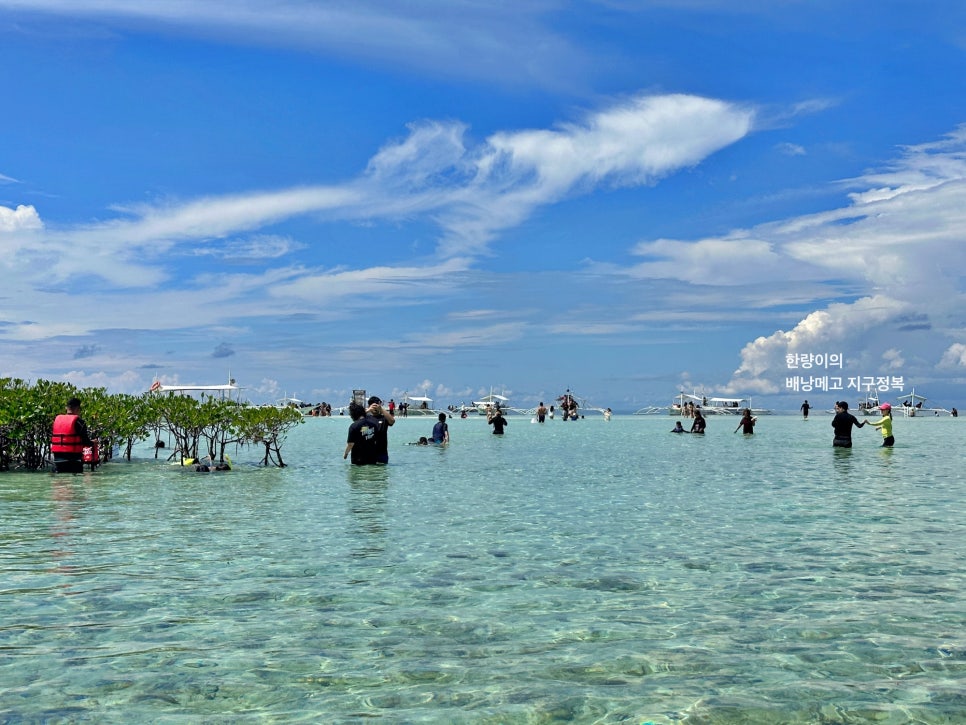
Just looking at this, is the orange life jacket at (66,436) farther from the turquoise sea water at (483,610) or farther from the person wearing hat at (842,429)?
the person wearing hat at (842,429)

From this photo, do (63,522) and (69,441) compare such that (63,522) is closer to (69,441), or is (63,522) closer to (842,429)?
(69,441)

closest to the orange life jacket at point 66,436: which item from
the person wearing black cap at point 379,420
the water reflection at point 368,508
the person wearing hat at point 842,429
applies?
the water reflection at point 368,508

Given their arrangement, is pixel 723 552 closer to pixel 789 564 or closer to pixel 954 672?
pixel 789 564

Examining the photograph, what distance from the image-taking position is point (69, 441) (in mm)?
25469

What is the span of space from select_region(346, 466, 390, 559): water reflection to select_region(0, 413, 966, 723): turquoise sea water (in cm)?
14

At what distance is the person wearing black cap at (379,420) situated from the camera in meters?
26.2

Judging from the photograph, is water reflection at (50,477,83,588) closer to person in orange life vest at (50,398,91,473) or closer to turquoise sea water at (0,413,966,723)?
turquoise sea water at (0,413,966,723)

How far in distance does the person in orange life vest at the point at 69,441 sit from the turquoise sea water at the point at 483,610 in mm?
6076

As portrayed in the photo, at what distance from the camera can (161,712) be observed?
6.22 m

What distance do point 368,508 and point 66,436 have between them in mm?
12249

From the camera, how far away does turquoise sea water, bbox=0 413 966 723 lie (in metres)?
6.50

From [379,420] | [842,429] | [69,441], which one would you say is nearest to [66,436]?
[69,441]

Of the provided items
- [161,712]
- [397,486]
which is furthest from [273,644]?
[397,486]

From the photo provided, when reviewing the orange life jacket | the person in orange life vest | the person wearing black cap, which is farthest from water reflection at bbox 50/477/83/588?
the person wearing black cap
